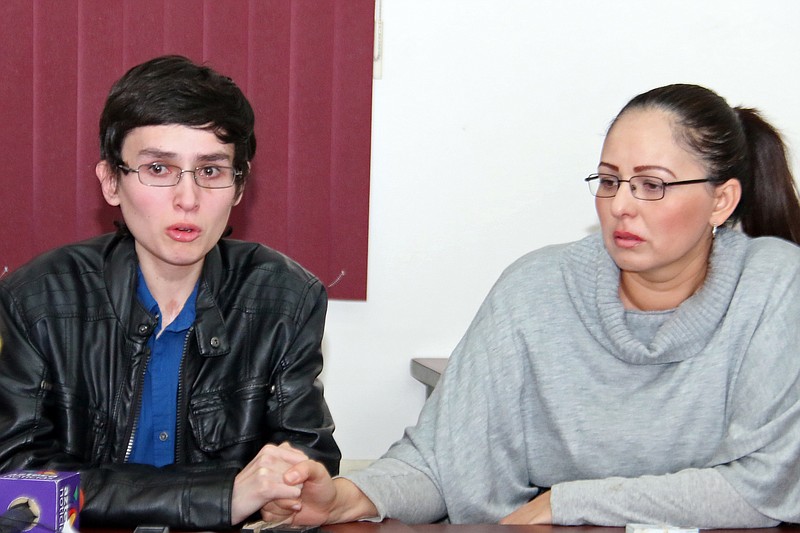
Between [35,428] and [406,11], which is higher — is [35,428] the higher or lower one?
the lower one

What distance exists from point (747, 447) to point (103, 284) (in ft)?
4.16

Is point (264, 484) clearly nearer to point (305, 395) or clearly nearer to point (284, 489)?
point (284, 489)

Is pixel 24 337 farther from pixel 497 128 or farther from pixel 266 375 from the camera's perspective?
pixel 497 128

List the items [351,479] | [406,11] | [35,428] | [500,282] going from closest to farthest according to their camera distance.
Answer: [351,479], [35,428], [500,282], [406,11]

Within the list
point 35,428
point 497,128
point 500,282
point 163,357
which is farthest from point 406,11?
point 35,428

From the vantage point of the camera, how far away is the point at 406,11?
121 inches

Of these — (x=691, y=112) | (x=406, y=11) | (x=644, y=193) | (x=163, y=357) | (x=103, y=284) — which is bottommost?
(x=163, y=357)

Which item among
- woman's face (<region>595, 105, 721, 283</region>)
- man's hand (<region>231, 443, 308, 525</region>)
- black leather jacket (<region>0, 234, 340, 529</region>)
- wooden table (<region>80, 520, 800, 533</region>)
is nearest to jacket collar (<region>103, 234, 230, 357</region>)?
black leather jacket (<region>0, 234, 340, 529</region>)

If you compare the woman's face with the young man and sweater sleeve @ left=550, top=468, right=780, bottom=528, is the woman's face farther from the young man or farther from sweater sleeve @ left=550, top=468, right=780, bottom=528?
the young man

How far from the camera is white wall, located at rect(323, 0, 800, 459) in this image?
3.11 metres

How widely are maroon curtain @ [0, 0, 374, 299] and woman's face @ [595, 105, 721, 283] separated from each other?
130 cm

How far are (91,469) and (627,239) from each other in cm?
107

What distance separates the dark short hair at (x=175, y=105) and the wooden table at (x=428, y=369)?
44.0 inches

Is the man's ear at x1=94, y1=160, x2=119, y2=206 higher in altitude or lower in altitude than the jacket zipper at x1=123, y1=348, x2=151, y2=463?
higher
